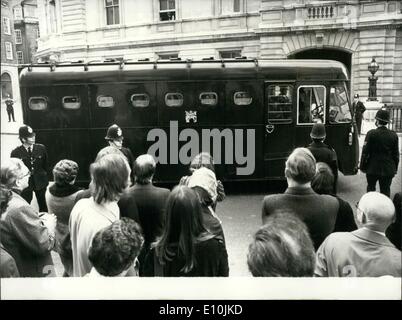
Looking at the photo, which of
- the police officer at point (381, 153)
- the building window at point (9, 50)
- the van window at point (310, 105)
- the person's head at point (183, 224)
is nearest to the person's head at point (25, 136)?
the building window at point (9, 50)

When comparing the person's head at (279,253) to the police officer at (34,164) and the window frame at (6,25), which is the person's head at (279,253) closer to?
the window frame at (6,25)

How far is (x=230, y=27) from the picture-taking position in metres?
3.95

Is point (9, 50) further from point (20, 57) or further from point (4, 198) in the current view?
point (4, 198)

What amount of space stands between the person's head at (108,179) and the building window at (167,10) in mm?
1506

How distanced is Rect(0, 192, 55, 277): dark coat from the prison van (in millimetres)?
3599

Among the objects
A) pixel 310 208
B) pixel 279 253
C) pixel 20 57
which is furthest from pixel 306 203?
pixel 20 57

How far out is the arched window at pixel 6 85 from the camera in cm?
275

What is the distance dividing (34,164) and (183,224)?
2756 mm

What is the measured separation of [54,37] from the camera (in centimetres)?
358

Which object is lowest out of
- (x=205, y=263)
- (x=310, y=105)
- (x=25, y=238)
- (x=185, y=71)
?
(x=205, y=263)

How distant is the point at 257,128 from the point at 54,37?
3477 mm

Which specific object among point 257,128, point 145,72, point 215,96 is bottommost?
point 257,128
